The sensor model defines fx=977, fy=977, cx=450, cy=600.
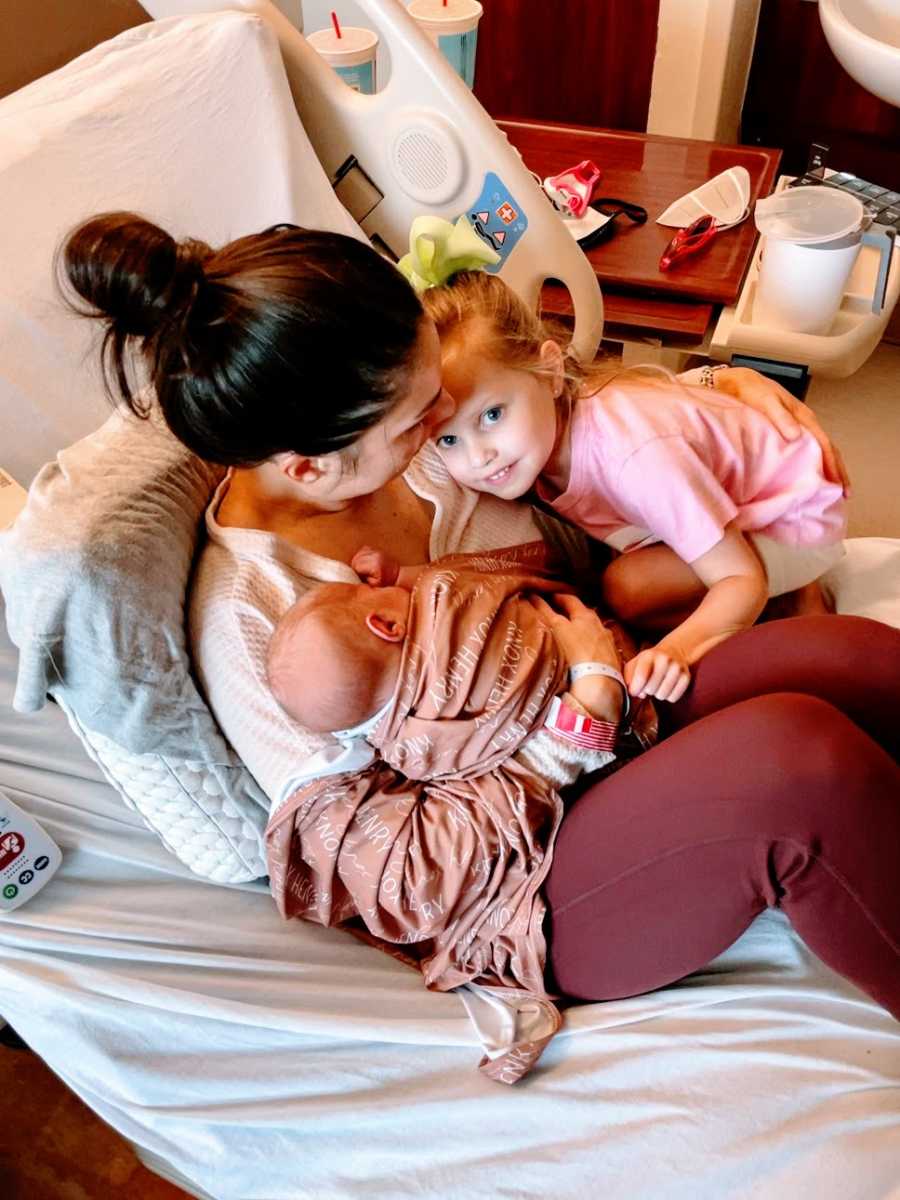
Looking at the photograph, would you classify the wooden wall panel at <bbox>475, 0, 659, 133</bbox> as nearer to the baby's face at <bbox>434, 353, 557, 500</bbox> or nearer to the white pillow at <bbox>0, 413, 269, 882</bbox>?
the baby's face at <bbox>434, 353, 557, 500</bbox>

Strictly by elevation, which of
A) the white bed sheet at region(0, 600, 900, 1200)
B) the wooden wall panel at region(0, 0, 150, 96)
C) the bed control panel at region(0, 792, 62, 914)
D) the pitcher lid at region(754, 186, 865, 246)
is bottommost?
the white bed sheet at region(0, 600, 900, 1200)

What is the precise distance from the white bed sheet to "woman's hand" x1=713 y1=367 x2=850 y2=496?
21.6 inches

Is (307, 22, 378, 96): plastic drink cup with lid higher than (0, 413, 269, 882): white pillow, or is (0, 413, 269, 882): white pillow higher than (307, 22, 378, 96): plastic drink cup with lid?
(307, 22, 378, 96): plastic drink cup with lid

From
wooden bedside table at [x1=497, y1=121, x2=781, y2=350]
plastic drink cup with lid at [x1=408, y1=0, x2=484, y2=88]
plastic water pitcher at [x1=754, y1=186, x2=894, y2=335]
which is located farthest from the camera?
plastic drink cup with lid at [x1=408, y1=0, x2=484, y2=88]

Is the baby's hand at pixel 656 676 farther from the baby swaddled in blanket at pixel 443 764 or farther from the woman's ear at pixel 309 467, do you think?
the woman's ear at pixel 309 467

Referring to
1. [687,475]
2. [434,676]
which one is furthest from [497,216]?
[434,676]

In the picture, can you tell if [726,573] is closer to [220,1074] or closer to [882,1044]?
[882,1044]

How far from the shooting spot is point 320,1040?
0.96m

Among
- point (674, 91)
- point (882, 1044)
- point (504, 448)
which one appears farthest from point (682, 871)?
point (674, 91)

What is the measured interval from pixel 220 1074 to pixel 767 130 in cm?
259

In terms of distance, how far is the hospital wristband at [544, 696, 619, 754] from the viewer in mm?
933

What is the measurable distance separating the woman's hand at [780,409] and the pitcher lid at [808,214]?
340 millimetres

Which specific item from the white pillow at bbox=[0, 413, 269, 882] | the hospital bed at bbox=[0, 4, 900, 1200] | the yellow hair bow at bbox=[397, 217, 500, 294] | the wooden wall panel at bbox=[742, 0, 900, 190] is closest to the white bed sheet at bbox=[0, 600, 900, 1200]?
the hospital bed at bbox=[0, 4, 900, 1200]

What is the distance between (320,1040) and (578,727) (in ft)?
1.32
